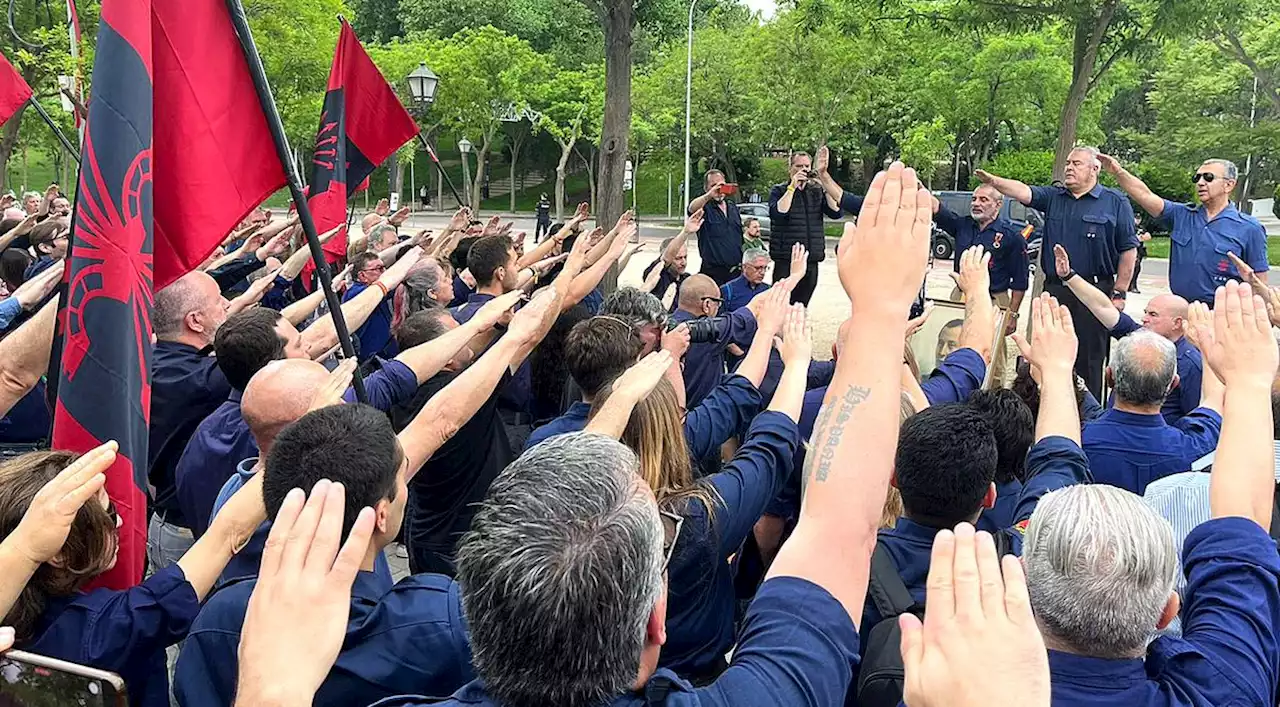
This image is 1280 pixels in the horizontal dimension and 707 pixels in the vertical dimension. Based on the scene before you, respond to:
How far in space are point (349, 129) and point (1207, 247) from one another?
231 inches

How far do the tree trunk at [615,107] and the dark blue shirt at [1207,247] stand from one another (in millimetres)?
4841

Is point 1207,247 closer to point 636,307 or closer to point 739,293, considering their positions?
point 739,293

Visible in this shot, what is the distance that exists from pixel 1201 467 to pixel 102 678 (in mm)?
3019

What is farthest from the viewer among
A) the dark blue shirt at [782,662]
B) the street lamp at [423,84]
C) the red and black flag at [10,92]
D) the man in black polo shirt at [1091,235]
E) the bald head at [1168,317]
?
the street lamp at [423,84]

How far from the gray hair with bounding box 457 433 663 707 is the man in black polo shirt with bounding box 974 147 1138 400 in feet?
21.2

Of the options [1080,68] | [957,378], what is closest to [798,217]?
[1080,68]

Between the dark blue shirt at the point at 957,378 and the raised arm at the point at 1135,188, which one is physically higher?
the raised arm at the point at 1135,188

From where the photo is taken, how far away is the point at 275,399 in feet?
8.79

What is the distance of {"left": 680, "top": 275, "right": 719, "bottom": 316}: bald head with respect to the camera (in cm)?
555

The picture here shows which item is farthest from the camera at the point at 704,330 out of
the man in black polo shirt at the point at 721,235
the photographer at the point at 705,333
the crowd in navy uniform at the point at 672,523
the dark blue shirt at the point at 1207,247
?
the man in black polo shirt at the point at 721,235

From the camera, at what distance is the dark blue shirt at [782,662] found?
134 cm

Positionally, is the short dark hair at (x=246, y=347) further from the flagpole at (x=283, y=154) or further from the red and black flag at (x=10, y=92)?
the red and black flag at (x=10, y=92)

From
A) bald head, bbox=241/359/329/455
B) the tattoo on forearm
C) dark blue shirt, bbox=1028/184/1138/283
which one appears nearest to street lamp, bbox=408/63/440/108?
dark blue shirt, bbox=1028/184/1138/283

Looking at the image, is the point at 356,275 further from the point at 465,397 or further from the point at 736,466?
the point at 736,466
